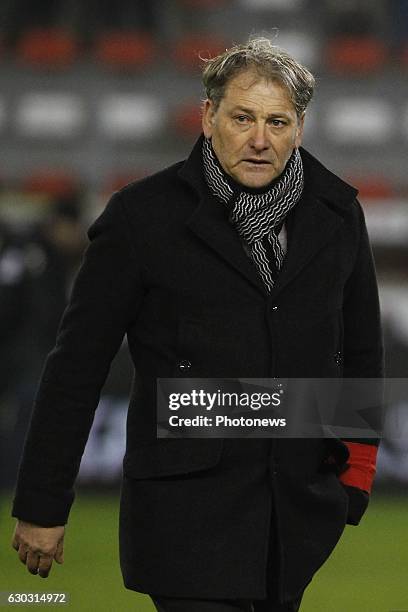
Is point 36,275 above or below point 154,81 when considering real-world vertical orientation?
below

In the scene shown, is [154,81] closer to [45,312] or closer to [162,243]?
[45,312]

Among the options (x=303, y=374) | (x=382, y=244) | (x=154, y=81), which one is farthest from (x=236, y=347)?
(x=154, y=81)

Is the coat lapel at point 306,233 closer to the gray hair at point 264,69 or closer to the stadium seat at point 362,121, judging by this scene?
the gray hair at point 264,69

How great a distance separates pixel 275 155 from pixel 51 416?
62cm

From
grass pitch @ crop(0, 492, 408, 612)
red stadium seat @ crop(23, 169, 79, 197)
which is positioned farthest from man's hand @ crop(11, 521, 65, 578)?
red stadium seat @ crop(23, 169, 79, 197)

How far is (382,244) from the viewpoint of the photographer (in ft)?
25.5

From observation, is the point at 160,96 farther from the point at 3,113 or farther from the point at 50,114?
the point at 3,113

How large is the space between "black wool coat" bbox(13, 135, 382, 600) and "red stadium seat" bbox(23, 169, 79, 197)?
550cm

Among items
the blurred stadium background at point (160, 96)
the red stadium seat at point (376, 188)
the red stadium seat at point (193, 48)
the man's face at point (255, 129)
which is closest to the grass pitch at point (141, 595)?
the blurred stadium background at point (160, 96)

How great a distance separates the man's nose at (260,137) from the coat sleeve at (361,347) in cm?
31

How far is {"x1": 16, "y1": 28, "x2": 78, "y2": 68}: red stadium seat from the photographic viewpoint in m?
9.09

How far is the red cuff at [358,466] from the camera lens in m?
2.59

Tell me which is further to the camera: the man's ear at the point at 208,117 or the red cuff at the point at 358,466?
the red cuff at the point at 358,466

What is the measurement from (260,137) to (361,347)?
0.50 m
